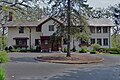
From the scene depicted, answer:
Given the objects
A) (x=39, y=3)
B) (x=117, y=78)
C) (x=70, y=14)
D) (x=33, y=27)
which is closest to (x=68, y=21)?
(x=70, y=14)

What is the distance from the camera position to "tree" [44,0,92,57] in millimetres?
31406

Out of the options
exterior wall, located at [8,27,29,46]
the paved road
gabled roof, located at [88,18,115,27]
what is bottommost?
the paved road

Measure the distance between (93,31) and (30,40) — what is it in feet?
44.3

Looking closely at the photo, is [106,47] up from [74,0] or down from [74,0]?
down

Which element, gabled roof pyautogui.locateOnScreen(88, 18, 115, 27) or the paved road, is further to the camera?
gabled roof pyautogui.locateOnScreen(88, 18, 115, 27)

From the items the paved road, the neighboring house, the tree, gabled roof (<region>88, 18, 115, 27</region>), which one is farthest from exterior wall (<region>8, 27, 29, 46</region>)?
the paved road

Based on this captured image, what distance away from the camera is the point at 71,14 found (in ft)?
103

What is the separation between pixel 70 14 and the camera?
31312mm

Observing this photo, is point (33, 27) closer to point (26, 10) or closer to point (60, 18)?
point (60, 18)

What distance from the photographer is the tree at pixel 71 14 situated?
31.4 meters

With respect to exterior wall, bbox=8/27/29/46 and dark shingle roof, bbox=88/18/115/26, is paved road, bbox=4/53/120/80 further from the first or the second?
dark shingle roof, bbox=88/18/115/26

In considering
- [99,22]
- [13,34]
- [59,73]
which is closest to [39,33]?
[13,34]

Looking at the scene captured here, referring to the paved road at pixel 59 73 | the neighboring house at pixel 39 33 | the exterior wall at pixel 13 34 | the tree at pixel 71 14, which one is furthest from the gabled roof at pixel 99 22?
the paved road at pixel 59 73

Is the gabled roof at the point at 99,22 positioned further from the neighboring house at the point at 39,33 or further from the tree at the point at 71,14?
the tree at the point at 71,14
